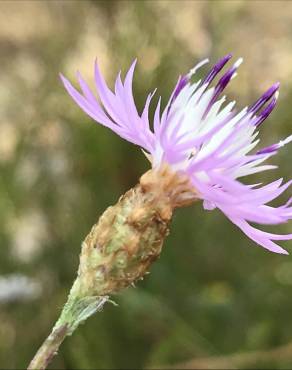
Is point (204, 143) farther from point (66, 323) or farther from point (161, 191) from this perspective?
point (66, 323)

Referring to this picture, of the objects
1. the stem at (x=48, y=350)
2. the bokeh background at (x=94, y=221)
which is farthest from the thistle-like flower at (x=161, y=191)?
the bokeh background at (x=94, y=221)

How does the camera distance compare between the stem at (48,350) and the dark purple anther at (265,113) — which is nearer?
the stem at (48,350)

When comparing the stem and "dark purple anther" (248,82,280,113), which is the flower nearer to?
"dark purple anther" (248,82,280,113)

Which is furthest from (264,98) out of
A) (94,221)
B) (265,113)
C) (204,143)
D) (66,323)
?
(94,221)

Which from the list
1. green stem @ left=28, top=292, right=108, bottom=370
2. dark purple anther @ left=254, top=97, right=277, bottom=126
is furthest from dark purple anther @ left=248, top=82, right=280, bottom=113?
green stem @ left=28, top=292, right=108, bottom=370

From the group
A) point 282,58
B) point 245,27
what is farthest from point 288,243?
point 245,27

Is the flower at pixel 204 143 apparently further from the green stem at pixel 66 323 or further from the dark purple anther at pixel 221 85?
the green stem at pixel 66 323

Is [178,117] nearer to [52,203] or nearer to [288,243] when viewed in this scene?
[288,243]
